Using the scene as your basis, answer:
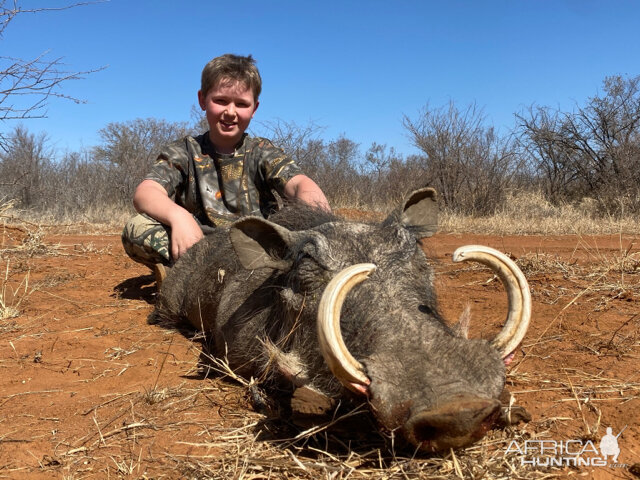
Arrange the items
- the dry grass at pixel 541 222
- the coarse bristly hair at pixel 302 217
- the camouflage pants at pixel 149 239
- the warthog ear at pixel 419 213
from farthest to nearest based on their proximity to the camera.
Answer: the dry grass at pixel 541 222
the camouflage pants at pixel 149 239
the coarse bristly hair at pixel 302 217
the warthog ear at pixel 419 213

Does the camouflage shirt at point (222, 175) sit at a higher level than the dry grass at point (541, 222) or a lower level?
higher

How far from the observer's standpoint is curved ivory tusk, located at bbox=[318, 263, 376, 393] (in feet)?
5.95

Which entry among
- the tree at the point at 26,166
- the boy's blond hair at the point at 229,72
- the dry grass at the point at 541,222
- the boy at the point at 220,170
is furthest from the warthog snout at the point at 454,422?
the tree at the point at 26,166

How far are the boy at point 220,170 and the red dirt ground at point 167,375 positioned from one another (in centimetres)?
77

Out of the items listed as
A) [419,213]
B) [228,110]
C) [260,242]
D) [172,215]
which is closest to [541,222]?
[228,110]

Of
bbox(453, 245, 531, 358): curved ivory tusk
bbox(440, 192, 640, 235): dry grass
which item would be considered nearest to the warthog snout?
bbox(453, 245, 531, 358): curved ivory tusk

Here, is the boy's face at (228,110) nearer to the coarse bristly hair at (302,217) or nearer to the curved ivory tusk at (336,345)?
the coarse bristly hair at (302,217)

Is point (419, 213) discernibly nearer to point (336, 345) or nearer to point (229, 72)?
point (336, 345)

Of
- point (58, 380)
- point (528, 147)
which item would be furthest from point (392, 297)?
point (528, 147)

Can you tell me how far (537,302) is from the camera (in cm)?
429

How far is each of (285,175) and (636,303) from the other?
3.06 m

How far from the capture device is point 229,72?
468cm

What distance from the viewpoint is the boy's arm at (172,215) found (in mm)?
4125

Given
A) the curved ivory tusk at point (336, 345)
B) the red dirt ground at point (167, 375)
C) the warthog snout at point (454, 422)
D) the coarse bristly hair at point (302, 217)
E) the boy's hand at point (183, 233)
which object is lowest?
the red dirt ground at point (167, 375)
